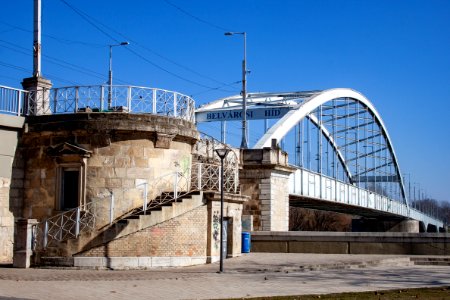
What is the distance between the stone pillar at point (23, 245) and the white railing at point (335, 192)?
25.3 metres

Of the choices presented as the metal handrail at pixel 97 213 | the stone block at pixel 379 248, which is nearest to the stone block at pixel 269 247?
the stone block at pixel 379 248

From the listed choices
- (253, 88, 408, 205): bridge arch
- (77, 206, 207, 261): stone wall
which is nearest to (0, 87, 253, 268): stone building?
(77, 206, 207, 261): stone wall

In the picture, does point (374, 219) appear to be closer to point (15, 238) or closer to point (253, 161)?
point (253, 161)

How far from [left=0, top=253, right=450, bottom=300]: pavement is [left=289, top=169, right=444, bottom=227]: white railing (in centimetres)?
2264

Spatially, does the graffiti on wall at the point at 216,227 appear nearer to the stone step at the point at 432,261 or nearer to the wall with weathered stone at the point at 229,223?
the wall with weathered stone at the point at 229,223

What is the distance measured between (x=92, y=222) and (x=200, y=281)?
6453mm

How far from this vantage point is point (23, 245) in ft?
74.7

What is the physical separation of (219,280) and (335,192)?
41144 mm

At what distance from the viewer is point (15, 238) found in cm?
2317

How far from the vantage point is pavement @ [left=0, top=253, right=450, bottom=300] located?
52.9 ft

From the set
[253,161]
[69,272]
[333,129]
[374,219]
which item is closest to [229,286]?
[69,272]

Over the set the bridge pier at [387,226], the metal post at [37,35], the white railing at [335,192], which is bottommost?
the bridge pier at [387,226]

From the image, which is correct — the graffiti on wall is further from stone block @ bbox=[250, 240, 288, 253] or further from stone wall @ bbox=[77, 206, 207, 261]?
stone block @ bbox=[250, 240, 288, 253]

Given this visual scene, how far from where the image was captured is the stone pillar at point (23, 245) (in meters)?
22.7
